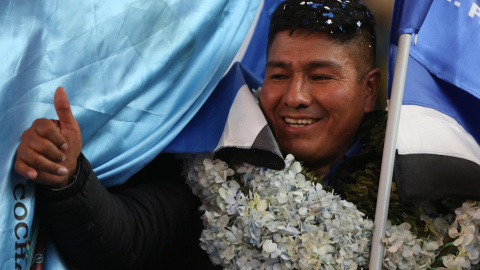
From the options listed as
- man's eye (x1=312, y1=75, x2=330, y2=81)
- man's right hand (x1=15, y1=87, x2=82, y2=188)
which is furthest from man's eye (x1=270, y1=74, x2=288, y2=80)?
man's right hand (x1=15, y1=87, x2=82, y2=188)

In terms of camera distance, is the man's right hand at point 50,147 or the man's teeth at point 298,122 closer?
the man's right hand at point 50,147

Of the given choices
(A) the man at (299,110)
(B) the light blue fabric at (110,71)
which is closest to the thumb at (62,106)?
(B) the light blue fabric at (110,71)

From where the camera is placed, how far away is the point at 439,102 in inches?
82.0

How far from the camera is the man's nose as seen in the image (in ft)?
7.15

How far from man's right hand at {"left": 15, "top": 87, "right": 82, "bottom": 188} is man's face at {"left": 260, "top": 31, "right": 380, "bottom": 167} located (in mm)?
902

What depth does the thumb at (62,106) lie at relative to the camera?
58.8 inches

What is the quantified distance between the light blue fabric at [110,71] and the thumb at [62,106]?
0.13 m

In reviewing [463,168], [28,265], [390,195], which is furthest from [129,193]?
[463,168]

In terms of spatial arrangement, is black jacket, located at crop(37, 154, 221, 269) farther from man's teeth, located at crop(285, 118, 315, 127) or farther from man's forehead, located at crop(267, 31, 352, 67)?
man's forehead, located at crop(267, 31, 352, 67)

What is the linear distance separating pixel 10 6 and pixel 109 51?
328mm

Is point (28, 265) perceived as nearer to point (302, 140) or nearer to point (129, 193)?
point (129, 193)

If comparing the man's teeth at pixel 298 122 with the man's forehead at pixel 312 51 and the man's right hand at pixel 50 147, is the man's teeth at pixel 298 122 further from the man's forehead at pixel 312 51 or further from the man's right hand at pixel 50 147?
the man's right hand at pixel 50 147

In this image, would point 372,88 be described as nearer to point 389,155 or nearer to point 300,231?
point 389,155

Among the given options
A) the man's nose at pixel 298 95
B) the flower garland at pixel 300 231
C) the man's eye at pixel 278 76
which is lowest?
the flower garland at pixel 300 231
